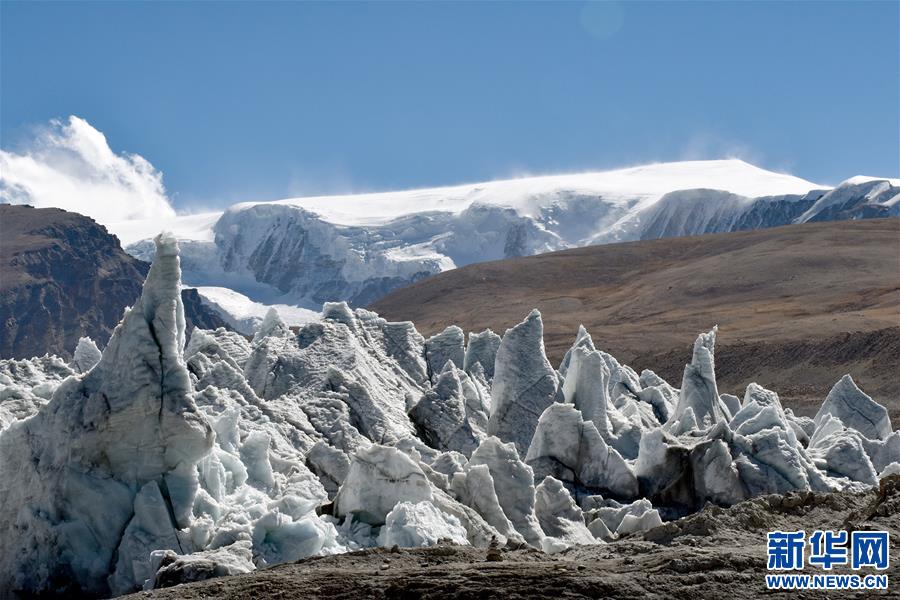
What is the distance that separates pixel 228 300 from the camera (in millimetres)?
185250

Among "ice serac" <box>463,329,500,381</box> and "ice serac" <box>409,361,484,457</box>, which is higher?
"ice serac" <box>463,329,500,381</box>

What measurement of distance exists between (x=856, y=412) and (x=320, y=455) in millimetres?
19168

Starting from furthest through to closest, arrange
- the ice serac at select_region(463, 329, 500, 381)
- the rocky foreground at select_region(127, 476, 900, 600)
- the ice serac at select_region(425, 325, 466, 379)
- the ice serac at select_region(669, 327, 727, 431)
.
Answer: the ice serac at select_region(463, 329, 500, 381) → the ice serac at select_region(425, 325, 466, 379) → the ice serac at select_region(669, 327, 727, 431) → the rocky foreground at select_region(127, 476, 900, 600)

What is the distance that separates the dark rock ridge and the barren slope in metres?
31.3

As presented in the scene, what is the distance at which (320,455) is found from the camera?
21.2m

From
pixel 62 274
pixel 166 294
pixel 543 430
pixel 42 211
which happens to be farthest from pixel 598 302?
pixel 166 294

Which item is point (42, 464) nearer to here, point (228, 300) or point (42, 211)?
point (42, 211)

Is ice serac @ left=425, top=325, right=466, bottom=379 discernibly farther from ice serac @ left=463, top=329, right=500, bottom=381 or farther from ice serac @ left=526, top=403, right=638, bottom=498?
ice serac @ left=526, top=403, right=638, bottom=498

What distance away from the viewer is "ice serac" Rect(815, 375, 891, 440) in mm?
Result: 34112

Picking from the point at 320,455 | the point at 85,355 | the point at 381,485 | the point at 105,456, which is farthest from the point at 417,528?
the point at 85,355

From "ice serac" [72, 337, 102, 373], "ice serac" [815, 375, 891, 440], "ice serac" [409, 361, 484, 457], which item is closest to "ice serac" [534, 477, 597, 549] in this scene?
"ice serac" [409, 361, 484, 457]

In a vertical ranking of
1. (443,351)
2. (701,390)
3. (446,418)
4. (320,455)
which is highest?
(443,351)

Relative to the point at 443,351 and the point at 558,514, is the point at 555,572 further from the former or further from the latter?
the point at 443,351

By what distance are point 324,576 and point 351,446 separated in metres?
11.3
